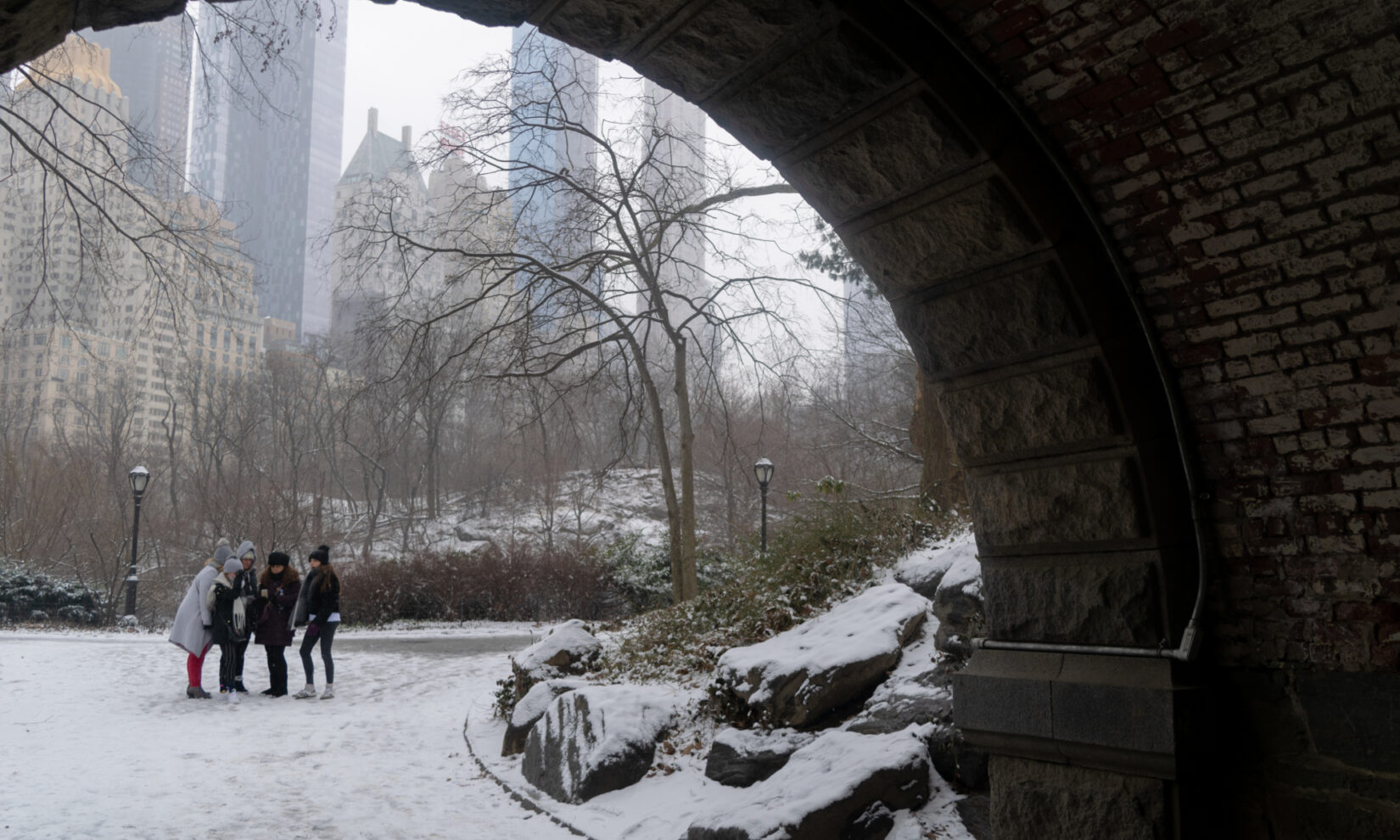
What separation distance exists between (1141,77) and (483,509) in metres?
35.5

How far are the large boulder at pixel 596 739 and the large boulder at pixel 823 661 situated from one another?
571mm

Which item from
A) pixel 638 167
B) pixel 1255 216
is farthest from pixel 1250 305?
pixel 638 167

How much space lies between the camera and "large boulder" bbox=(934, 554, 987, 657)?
5.99 metres

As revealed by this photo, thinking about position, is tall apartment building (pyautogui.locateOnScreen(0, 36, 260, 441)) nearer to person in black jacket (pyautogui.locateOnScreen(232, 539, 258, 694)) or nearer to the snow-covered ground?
person in black jacket (pyautogui.locateOnScreen(232, 539, 258, 694))

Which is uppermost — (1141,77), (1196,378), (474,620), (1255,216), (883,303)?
(883,303)

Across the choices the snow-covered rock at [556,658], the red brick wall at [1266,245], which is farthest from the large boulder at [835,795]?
the snow-covered rock at [556,658]

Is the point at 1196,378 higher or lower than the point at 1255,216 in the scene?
lower

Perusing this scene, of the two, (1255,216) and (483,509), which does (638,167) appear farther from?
(483,509)

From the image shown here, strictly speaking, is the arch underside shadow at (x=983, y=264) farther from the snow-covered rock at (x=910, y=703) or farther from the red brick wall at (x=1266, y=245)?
the snow-covered rock at (x=910, y=703)

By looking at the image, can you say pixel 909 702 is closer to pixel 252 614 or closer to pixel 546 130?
pixel 252 614

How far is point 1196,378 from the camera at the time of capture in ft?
11.9

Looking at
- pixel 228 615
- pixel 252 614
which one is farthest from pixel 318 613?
pixel 228 615

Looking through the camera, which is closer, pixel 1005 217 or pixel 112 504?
pixel 1005 217

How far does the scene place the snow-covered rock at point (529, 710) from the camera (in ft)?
25.1
